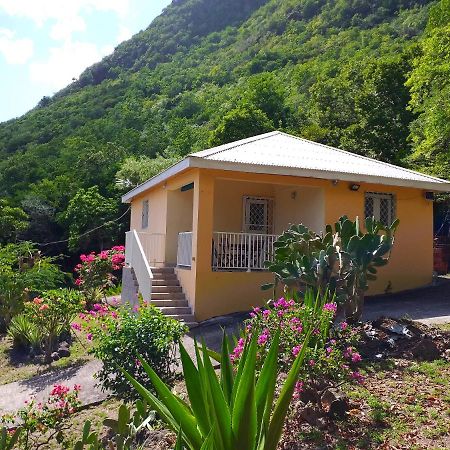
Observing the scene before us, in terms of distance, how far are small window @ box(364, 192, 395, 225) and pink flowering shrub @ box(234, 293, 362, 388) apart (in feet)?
22.3

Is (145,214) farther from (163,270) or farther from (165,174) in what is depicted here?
(163,270)

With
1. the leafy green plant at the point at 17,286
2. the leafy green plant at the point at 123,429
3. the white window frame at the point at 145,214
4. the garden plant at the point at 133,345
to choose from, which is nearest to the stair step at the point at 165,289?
the leafy green plant at the point at 17,286

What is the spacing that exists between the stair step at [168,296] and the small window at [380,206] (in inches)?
195

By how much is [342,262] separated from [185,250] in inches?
205

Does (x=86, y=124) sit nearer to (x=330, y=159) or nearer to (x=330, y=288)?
(x=330, y=159)

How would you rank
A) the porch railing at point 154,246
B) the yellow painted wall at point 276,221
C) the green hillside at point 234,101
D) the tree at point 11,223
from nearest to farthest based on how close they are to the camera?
the yellow painted wall at point 276,221 < the porch railing at point 154,246 < the green hillside at point 234,101 < the tree at point 11,223

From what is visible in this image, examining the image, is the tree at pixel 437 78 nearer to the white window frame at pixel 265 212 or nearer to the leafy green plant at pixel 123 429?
the white window frame at pixel 265 212

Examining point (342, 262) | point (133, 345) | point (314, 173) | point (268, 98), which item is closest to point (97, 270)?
point (314, 173)

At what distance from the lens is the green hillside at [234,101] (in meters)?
22.8

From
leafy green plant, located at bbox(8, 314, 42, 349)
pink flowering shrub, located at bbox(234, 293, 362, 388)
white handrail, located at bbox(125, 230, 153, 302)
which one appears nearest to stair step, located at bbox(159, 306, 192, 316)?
white handrail, located at bbox(125, 230, 153, 302)

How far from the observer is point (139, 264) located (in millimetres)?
12617

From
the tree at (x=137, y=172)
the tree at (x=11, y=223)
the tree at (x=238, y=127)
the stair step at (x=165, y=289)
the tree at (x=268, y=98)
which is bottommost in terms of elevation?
the stair step at (x=165, y=289)

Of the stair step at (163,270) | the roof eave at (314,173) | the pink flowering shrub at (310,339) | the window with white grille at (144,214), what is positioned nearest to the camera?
the pink flowering shrub at (310,339)

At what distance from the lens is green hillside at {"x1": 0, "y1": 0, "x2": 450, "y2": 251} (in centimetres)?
2280
